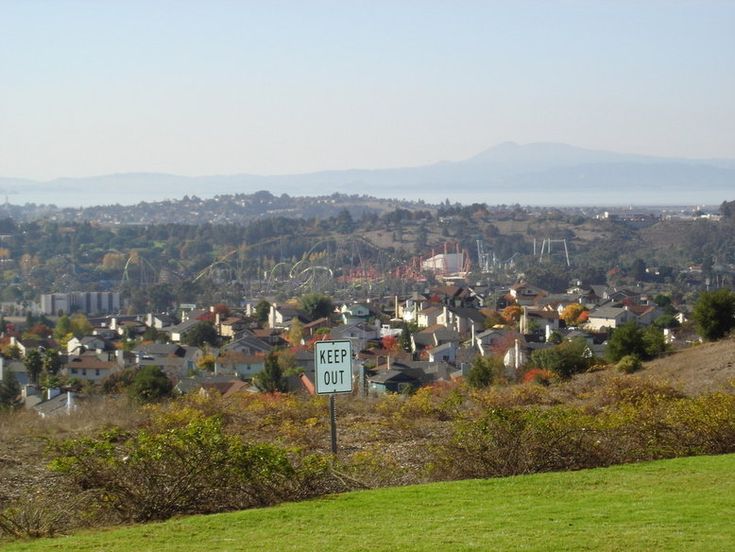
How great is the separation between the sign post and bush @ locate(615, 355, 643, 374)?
800 centimetres

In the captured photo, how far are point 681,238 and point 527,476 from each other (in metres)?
86.4

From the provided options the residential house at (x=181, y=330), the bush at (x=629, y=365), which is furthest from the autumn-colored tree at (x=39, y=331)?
the bush at (x=629, y=365)

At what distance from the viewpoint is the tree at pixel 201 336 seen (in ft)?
115

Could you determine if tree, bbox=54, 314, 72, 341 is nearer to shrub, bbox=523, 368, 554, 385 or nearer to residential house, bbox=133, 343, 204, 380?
residential house, bbox=133, 343, 204, 380

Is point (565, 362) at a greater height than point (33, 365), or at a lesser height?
greater

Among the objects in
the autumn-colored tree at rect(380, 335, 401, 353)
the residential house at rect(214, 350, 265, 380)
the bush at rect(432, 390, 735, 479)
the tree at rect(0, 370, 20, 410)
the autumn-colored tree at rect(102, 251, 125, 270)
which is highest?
the bush at rect(432, 390, 735, 479)

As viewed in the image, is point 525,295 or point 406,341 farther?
point 525,295

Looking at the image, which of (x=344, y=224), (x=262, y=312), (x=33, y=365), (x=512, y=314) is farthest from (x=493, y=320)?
(x=344, y=224)

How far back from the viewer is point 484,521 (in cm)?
580

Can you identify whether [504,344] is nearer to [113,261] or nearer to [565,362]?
[565,362]

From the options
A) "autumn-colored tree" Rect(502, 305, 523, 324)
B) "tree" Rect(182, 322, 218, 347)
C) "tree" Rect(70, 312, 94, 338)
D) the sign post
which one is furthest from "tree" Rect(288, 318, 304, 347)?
the sign post

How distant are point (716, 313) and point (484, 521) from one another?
42.1 ft

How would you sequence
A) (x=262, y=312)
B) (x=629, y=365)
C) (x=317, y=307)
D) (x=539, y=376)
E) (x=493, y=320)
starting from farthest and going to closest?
(x=262, y=312) < (x=317, y=307) < (x=493, y=320) < (x=539, y=376) < (x=629, y=365)

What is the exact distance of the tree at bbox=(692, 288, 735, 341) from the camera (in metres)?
17.6
